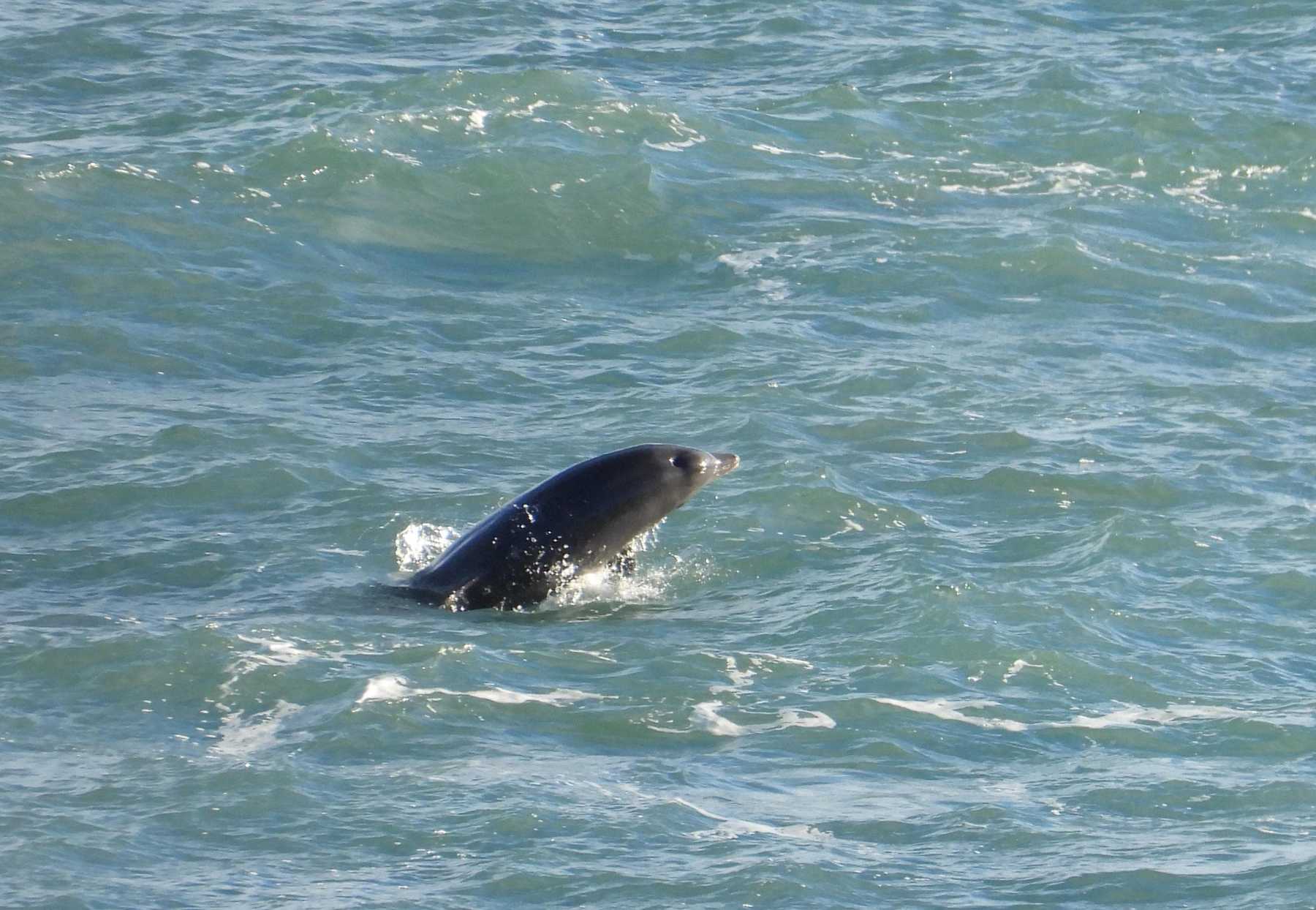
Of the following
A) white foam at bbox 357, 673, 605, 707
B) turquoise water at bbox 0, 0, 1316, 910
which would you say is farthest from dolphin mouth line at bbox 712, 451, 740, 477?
white foam at bbox 357, 673, 605, 707

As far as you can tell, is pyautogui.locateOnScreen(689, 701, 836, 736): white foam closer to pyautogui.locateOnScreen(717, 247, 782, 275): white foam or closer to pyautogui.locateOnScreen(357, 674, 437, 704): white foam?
pyautogui.locateOnScreen(357, 674, 437, 704): white foam

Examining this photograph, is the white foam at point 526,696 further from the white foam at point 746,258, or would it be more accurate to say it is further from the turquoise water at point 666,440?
the white foam at point 746,258

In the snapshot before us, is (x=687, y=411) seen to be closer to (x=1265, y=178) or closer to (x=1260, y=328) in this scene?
(x=1260, y=328)

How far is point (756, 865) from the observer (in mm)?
7703

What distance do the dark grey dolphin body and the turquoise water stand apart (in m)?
0.22

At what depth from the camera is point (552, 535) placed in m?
11.0

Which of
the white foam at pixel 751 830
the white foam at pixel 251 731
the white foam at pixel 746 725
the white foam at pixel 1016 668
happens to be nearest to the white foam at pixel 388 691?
the white foam at pixel 251 731

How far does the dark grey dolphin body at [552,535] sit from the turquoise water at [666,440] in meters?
0.22

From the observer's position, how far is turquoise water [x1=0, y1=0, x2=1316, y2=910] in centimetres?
816

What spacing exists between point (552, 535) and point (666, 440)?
296 centimetres

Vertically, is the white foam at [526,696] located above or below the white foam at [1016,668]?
above

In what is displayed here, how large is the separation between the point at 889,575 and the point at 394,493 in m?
3.22

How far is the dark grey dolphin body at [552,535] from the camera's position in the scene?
1098 centimetres

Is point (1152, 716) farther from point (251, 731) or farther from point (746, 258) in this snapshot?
point (746, 258)
